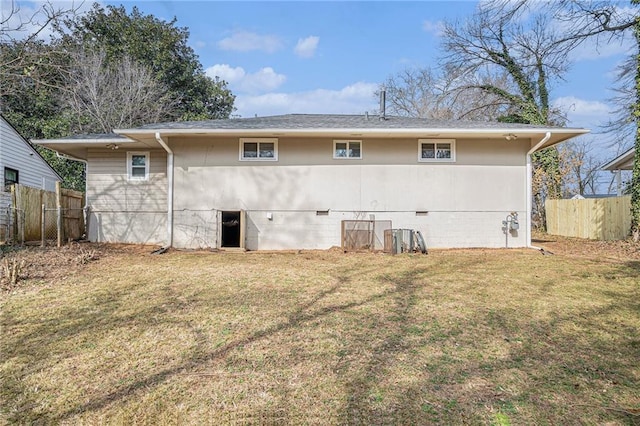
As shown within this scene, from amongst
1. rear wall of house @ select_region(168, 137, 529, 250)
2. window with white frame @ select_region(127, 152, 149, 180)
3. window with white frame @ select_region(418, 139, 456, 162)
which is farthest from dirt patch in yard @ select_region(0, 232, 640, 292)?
window with white frame @ select_region(418, 139, 456, 162)

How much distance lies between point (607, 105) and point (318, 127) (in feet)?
53.6

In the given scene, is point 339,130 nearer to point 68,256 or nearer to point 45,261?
point 68,256

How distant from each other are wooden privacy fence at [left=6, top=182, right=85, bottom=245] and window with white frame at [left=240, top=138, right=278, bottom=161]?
4514 millimetres

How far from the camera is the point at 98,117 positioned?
Answer: 55.6 ft

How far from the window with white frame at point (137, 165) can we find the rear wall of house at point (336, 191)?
144 centimetres

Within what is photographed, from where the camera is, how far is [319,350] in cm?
325

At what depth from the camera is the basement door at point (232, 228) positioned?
361 inches

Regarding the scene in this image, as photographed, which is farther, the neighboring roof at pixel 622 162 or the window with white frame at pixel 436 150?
the neighboring roof at pixel 622 162

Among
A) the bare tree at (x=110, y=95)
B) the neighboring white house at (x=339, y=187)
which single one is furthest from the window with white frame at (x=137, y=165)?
the bare tree at (x=110, y=95)

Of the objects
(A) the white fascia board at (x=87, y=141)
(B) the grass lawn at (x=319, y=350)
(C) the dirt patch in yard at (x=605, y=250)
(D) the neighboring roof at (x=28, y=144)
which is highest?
(D) the neighboring roof at (x=28, y=144)

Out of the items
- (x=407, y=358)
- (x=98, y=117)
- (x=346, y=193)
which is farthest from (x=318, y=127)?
(x=98, y=117)

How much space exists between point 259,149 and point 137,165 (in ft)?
12.0

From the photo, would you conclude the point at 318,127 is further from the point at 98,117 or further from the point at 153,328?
the point at 98,117

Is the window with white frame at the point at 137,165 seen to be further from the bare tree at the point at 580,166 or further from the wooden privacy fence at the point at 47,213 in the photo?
the bare tree at the point at 580,166
